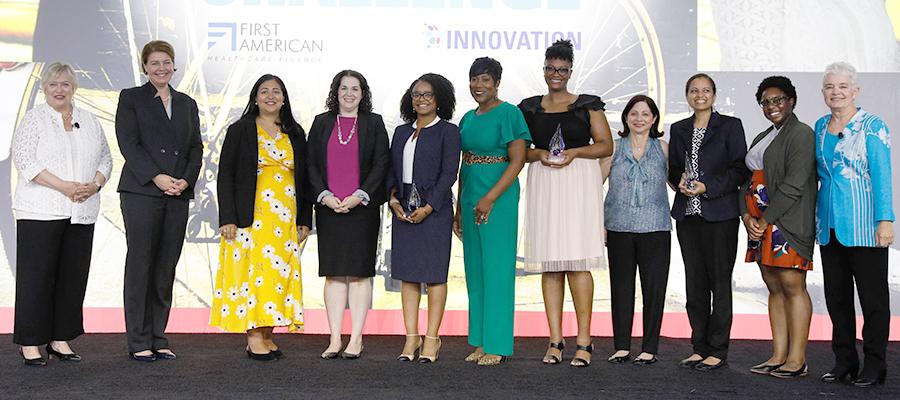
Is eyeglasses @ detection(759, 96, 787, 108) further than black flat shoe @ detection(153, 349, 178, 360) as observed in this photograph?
No

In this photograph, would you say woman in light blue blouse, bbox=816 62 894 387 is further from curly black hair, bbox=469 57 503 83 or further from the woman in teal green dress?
curly black hair, bbox=469 57 503 83

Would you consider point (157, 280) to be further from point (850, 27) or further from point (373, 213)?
point (850, 27)

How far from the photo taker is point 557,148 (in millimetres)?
4242

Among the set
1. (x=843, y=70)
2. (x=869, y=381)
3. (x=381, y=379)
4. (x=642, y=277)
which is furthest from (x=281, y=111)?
(x=869, y=381)

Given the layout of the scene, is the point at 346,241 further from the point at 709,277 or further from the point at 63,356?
the point at 709,277

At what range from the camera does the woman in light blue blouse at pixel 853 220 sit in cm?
379

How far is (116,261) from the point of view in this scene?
5.82m

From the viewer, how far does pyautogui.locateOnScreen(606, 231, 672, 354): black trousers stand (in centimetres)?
433

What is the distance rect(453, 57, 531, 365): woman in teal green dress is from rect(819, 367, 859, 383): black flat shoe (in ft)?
4.52

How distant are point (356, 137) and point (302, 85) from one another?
1547mm

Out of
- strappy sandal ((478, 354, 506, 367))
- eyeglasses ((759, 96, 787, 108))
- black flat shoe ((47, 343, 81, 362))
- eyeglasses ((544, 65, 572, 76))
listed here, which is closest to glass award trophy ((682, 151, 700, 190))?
eyeglasses ((759, 96, 787, 108))

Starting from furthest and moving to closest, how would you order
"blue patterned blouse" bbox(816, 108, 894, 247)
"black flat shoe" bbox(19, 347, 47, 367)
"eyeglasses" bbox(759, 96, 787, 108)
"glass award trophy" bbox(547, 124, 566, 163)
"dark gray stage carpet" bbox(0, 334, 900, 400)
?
"glass award trophy" bbox(547, 124, 566, 163), "black flat shoe" bbox(19, 347, 47, 367), "eyeglasses" bbox(759, 96, 787, 108), "blue patterned blouse" bbox(816, 108, 894, 247), "dark gray stage carpet" bbox(0, 334, 900, 400)

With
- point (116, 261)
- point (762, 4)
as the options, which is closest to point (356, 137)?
point (116, 261)

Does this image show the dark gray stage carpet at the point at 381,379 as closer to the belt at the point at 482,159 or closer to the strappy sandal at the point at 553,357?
the strappy sandal at the point at 553,357
